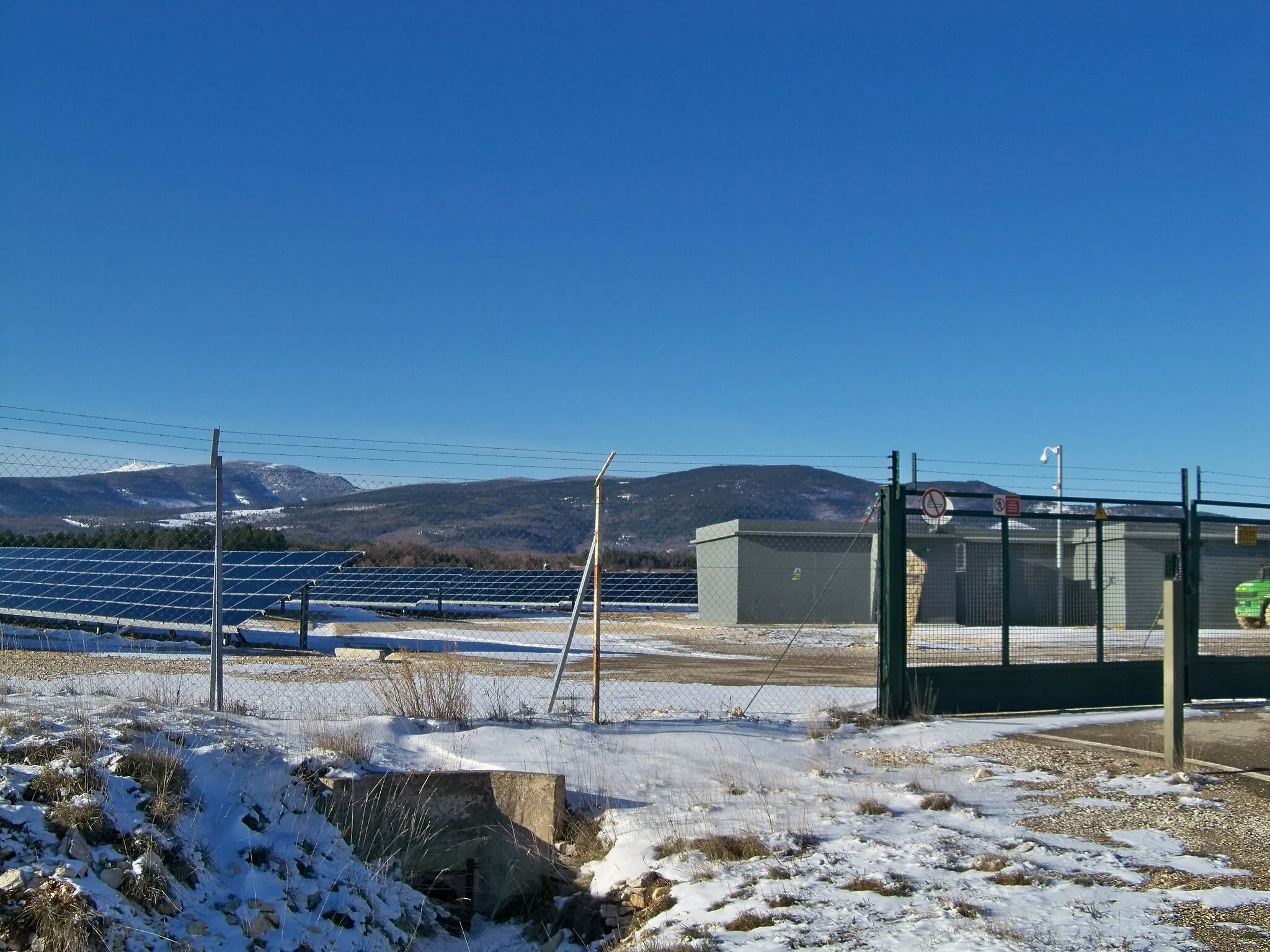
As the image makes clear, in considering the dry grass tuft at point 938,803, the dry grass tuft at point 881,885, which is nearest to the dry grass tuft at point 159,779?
the dry grass tuft at point 881,885

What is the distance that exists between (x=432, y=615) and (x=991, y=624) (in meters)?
25.1

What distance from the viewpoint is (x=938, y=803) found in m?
6.96

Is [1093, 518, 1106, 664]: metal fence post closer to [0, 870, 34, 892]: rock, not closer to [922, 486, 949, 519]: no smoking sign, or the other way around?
[922, 486, 949, 519]: no smoking sign

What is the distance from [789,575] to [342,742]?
28495mm

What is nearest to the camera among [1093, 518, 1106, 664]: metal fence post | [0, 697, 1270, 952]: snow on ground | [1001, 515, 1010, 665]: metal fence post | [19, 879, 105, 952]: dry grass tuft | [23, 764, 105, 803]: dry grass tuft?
[19, 879, 105, 952]: dry grass tuft

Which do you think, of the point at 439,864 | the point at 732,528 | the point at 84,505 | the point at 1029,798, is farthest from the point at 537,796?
the point at 84,505

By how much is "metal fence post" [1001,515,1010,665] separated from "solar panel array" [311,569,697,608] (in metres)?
25.0

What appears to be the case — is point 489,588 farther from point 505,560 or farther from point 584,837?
point 584,837

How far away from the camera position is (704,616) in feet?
119

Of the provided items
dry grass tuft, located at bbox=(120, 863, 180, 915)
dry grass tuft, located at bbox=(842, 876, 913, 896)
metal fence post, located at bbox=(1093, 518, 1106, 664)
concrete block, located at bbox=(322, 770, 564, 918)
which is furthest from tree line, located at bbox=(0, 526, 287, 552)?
dry grass tuft, located at bbox=(842, 876, 913, 896)

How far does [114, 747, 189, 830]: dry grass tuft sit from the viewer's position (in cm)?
534

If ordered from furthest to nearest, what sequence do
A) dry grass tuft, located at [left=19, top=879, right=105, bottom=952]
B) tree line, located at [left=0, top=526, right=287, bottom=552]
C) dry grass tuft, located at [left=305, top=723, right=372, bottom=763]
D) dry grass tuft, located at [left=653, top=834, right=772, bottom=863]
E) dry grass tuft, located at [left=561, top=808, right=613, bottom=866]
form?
tree line, located at [left=0, top=526, right=287, bottom=552] → dry grass tuft, located at [left=305, top=723, right=372, bottom=763] → dry grass tuft, located at [left=561, top=808, right=613, bottom=866] → dry grass tuft, located at [left=653, top=834, right=772, bottom=863] → dry grass tuft, located at [left=19, top=879, right=105, bottom=952]

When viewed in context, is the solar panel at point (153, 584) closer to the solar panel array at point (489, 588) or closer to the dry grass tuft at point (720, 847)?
the solar panel array at point (489, 588)

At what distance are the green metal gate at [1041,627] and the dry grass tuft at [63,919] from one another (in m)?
7.67
